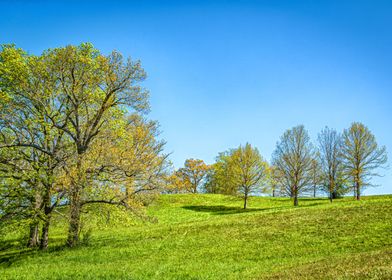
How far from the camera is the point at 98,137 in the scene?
26953 mm

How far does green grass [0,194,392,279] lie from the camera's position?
14.0m

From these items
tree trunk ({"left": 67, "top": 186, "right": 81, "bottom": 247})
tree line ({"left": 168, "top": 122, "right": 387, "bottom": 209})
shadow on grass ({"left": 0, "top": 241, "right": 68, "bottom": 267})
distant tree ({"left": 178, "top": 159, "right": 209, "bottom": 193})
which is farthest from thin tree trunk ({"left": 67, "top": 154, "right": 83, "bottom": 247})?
distant tree ({"left": 178, "top": 159, "right": 209, "bottom": 193})

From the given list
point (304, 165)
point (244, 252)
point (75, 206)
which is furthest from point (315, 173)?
point (75, 206)

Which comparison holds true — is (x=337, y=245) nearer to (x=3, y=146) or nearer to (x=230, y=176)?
(x=3, y=146)

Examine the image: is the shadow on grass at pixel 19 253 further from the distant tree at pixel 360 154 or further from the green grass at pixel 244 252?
the distant tree at pixel 360 154

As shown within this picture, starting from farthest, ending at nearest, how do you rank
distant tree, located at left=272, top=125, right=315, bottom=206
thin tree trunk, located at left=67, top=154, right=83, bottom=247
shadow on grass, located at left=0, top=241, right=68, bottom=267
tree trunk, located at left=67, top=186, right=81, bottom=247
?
distant tree, located at left=272, top=125, right=315, bottom=206 < tree trunk, located at left=67, top=186, right=81, bottom=247 < thin tree trunk, located at left=67, top=154, right=83, bottom=247 < shadow on grass, located at left=0, top=241, right=68, bottom=267

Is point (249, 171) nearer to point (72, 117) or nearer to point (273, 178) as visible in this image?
point (273, 178)

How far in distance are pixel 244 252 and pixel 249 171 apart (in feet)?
113

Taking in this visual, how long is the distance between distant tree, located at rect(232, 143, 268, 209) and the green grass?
21372mm

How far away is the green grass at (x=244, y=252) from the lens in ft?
45.8

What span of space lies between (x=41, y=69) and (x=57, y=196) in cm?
945

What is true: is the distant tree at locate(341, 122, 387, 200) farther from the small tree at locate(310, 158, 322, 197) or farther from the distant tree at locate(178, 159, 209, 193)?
the distant tree at locate(178, 159, 209, 193)

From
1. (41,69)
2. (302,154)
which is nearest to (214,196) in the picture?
(302,154)

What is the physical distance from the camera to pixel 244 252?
19719mm
